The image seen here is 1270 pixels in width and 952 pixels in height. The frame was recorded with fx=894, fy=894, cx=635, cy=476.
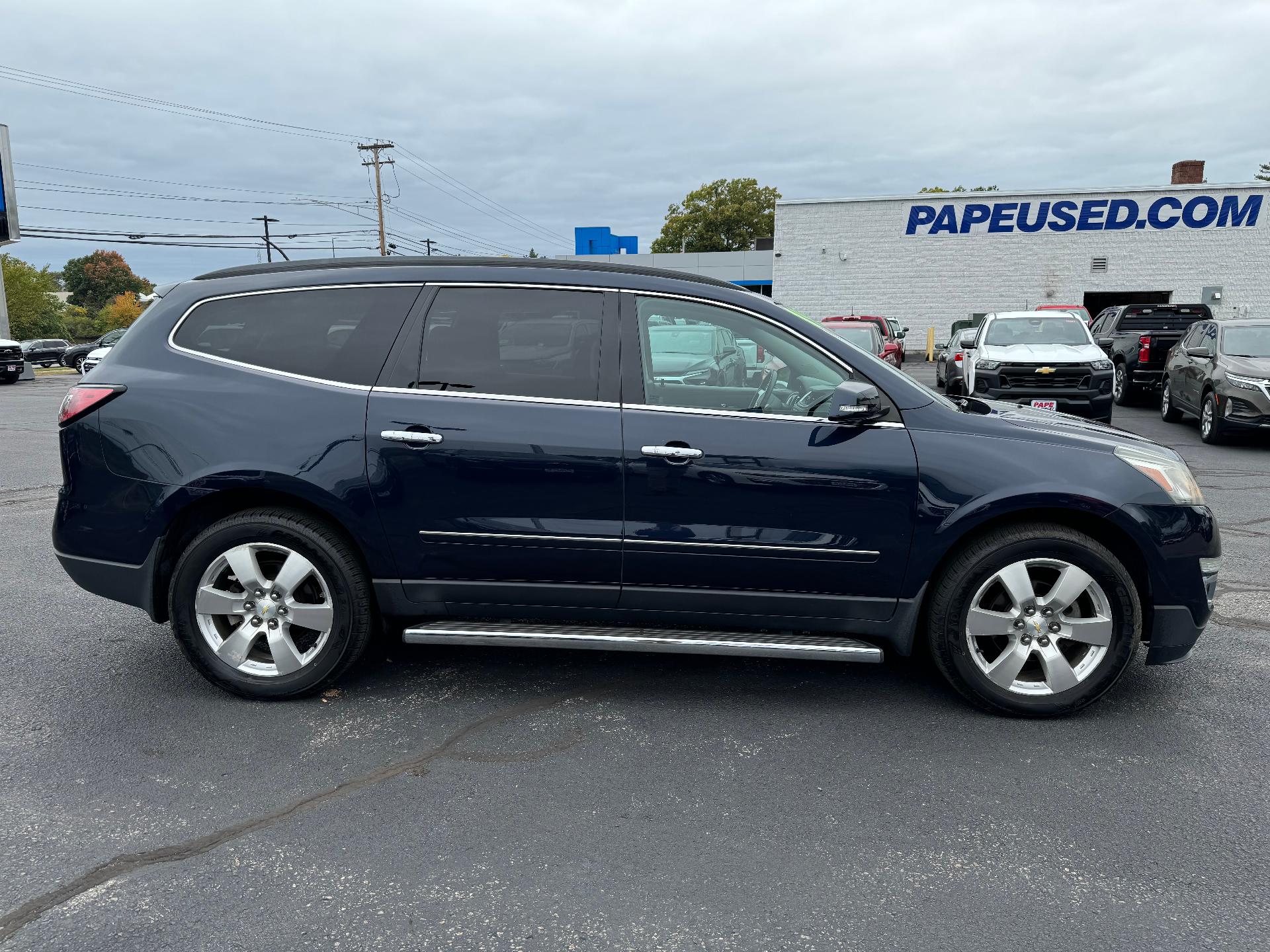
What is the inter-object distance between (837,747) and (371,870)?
172 centimetres

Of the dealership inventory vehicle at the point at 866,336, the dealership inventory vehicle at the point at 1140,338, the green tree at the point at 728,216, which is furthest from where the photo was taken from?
the green tree at the point at 728,216

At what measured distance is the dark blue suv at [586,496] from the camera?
353 centimetres

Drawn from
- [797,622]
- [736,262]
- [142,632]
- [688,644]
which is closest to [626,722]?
[688,644]

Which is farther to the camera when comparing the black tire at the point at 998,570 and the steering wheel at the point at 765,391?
the steering wheel at the point at 765,391

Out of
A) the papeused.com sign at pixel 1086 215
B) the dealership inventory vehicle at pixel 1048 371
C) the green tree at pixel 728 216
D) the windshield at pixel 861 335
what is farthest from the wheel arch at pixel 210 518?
the green tree at pixel 728 216

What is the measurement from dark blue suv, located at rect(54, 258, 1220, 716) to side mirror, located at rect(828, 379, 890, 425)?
0.01 metres

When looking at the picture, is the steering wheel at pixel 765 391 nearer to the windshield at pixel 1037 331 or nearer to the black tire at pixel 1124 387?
the windshield at pixel 1037 331

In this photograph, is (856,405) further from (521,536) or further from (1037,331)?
(1037,331)

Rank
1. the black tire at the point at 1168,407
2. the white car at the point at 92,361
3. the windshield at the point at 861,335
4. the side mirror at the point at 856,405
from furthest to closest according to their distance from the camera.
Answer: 1. the windshield at the point at 861,335
2. the black tire at the point at 1168,407
3. the white car at the point at 92,361
4. the side mirror at the point at 856,405

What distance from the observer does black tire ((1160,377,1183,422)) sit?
13.6m

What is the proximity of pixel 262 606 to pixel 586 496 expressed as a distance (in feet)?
4.74

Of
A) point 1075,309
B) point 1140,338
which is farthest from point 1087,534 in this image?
point 1075,309

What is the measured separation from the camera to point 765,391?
146 inches

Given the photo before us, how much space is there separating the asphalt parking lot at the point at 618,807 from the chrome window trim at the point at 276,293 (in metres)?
Answer: 1.34
